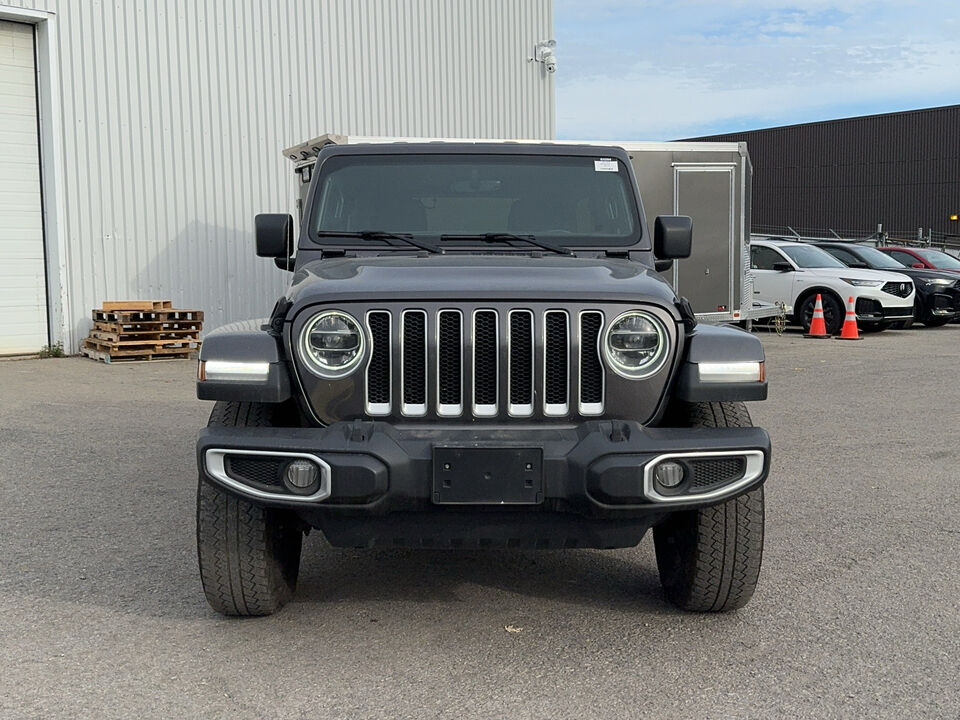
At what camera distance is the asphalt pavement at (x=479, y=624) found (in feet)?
11.2

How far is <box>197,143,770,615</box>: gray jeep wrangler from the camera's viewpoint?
11.6 ft

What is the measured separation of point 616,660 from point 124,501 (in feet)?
11.5

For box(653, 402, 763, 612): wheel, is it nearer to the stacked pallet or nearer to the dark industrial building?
the stacked pallet

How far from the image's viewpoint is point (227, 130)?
1684 centimetres

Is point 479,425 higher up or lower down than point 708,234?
lower down

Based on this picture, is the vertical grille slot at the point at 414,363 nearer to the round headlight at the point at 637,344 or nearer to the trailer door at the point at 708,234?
the round headlight at the point at 637,344

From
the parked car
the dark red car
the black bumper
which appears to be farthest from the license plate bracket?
the dark red car

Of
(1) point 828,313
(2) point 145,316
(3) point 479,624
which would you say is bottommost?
(3) point 479,624

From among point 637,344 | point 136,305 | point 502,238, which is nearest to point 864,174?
point 136,305

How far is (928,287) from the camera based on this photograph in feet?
65.2

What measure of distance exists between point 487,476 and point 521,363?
463 millimetres

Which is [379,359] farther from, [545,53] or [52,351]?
[545,53]

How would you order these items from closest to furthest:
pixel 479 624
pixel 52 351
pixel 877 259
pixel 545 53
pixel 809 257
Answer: pixel 479 624 → pixel 52 351 → pixel 809 257 → pixel 877 259 → pixel 545 53

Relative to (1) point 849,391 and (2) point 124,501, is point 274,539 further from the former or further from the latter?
(1) point 849,391
